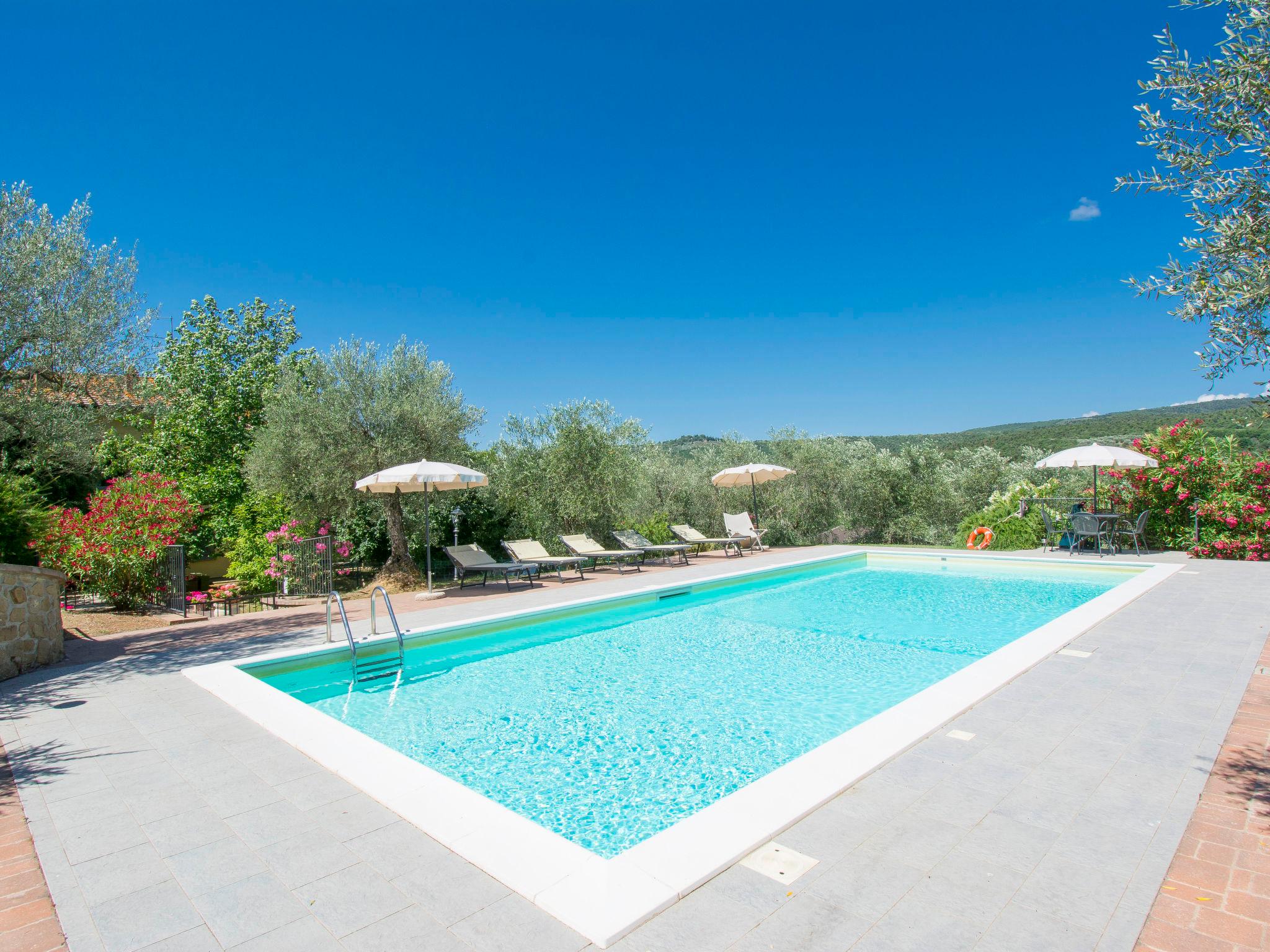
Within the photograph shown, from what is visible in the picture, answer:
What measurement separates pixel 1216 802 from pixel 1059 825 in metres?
0.86

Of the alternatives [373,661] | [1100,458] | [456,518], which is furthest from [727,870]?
[1100,458]

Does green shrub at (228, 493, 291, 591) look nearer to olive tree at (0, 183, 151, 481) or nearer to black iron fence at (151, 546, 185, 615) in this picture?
black iron fence at (151, 546, 185, 615)

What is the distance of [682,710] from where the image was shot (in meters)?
5.53

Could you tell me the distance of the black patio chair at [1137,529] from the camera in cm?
1238

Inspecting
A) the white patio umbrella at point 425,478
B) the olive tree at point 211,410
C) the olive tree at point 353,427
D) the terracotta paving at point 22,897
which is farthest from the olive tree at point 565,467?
the terracotta paving at point 22,897

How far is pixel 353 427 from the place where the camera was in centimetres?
1113

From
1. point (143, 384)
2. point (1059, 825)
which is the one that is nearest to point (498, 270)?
point (143, 384)

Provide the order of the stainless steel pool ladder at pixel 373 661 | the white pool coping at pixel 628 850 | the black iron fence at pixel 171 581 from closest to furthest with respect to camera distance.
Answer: the white pool coping at pixel 628 850 < the stainless steel pool ladder at pixel 373 661 < the black iron fence at pixel 171 581

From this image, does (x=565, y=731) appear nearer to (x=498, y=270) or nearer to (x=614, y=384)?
(x=614, y=384)

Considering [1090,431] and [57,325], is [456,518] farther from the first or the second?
[1090,431]

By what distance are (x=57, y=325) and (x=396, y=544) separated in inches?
246

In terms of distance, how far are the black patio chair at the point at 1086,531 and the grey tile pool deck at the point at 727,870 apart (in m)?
8.77

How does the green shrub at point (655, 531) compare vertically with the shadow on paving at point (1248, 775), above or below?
above

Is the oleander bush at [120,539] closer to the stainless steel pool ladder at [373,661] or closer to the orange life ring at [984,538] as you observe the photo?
the stainless steel pool ladder at [373,661]
